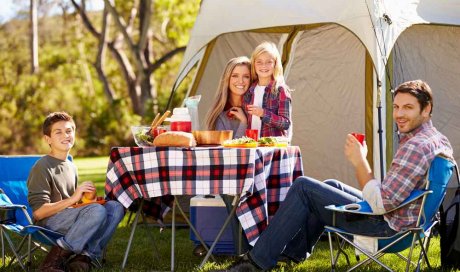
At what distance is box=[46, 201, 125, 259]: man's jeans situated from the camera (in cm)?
424

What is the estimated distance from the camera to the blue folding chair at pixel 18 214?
4301 mm

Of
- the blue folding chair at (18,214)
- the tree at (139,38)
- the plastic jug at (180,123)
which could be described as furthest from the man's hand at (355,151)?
the tree at (139,38)

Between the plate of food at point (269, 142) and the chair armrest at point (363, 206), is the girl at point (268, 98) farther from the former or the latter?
the chair armrest at point (363, 206)

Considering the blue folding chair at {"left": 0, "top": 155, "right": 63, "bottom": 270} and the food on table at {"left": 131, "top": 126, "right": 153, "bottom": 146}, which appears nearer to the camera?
the blue folding chair at {"left": 0, "top": 155, "right": 63, "bottom": 270}

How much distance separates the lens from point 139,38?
60.2 ft

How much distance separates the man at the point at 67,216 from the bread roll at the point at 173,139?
1.27 feet

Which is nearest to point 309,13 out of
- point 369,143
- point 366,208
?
point 369,143

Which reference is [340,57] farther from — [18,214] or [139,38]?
[139,38]

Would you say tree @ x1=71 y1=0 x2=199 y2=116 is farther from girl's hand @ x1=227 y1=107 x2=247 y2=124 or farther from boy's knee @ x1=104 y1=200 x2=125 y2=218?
boy's knee @ x1=104 y1=200 x2=125 y2=218

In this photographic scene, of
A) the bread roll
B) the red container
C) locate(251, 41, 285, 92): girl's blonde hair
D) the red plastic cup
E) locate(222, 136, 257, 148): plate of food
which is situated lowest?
locate(222, 136, 257, 148): plate of food

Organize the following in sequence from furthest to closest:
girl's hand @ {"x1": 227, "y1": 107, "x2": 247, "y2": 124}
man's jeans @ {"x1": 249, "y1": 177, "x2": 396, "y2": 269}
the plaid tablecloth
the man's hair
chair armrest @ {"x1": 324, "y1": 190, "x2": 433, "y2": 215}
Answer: girl's hand @ {"x1": 227, "y1": 107, "x2": 247, "y2": 124}, the plaid tablecloth, man's jeans @ {"x1": 249, "y1": 177, "x2": 396, "y2": 269}, the man's hair, chair armrest @ {"x1": 324, "y1": 190, "x2": 433, "y2": 215}

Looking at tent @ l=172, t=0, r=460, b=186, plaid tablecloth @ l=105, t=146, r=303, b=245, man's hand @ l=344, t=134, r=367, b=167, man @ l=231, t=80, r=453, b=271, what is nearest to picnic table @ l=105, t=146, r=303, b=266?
plaid tablecloth @ l=105, t=146, r=303, b=245

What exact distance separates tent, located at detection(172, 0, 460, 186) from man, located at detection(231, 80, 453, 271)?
1.79 meters

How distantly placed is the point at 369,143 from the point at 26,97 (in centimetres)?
1862
